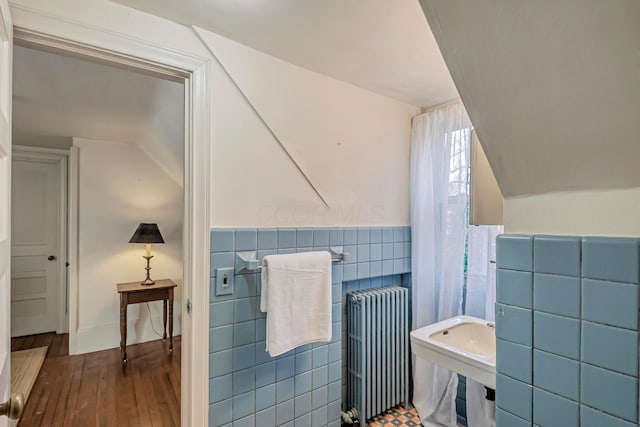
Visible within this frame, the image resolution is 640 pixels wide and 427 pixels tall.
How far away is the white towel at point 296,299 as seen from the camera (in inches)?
53.2

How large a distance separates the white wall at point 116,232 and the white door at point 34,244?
2.94 feet

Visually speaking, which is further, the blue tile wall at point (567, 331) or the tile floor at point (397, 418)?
the tile floor at point (397, 418)

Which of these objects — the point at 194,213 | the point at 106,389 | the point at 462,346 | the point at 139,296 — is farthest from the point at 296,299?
the point at 139,296

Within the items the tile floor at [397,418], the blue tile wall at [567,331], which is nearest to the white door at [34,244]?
the tile floor at [397,418]

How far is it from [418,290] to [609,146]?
1501 millimetres

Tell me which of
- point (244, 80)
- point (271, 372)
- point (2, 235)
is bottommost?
point (271, 372)

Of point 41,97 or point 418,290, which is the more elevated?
point 41,97

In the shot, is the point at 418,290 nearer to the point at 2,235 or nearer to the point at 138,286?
the point at 2,235

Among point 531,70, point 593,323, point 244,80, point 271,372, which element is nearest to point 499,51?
point 531,70

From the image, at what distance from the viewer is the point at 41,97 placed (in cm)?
196

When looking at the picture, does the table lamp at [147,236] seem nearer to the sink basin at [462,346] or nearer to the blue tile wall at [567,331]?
the sink basin at [462,346]

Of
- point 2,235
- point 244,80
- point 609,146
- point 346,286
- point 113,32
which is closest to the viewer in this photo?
point 609,146

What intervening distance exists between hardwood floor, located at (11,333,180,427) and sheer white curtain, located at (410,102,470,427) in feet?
5.39

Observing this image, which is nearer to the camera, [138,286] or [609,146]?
[609,146]
